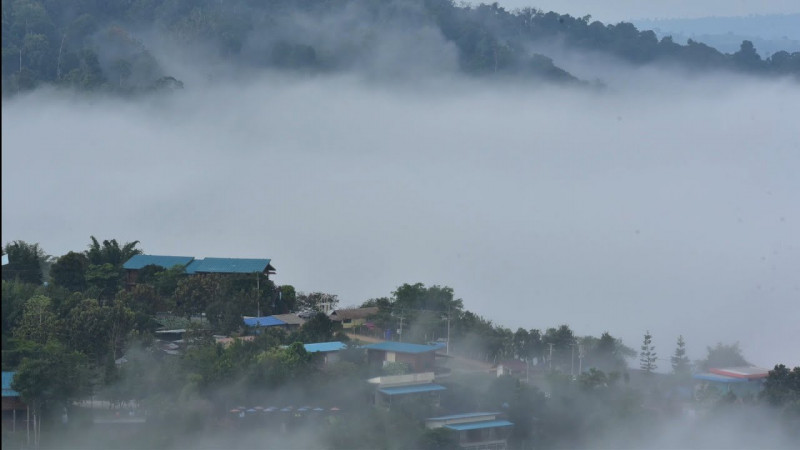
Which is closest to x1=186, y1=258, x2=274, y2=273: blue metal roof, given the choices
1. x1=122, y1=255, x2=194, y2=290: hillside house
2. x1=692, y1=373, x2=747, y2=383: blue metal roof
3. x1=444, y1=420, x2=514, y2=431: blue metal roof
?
x1=122, y1=255, x2=194, y2=290: hillside house

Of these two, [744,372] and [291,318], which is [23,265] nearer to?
[291,318]

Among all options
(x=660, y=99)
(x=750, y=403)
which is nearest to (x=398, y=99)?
(x=660, y=99)

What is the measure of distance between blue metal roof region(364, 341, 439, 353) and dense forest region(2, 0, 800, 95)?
473 inches

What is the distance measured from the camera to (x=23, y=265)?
13.3 meters

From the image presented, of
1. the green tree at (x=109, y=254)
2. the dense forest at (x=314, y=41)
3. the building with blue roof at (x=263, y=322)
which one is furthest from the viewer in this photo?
the dense forest at (x=314, y=41)

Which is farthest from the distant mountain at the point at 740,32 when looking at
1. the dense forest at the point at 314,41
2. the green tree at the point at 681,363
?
the green tree at the point at 681,363

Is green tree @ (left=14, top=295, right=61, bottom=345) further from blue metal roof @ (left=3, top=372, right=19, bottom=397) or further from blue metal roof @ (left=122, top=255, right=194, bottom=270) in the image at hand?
blue metal roof @ (left=122, top=255, right=194, bottom=270)

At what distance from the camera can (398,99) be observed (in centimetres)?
2903

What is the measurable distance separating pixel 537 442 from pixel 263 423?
2.26m

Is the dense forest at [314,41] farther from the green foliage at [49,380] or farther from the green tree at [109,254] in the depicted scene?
the green foliage at [49,380]

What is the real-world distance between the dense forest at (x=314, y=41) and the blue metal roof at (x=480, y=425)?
13546mm

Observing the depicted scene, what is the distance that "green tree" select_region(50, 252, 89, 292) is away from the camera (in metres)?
12.9

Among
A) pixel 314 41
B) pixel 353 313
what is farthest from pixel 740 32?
pixel 353 313

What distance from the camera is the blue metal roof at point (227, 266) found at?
13616mm
